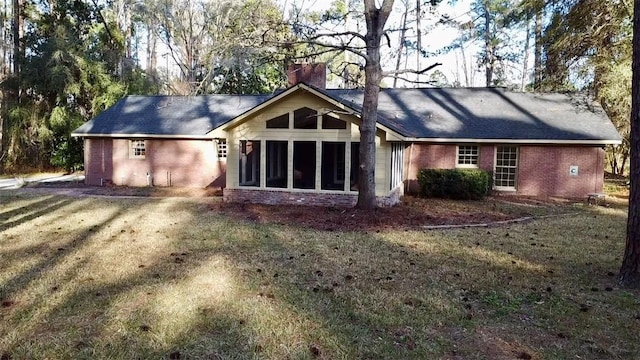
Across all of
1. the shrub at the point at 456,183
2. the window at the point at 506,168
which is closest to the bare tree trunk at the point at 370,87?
the shrub at the point at 456,183

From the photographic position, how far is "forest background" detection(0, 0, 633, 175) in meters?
13.6

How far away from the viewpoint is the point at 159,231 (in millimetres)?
8844

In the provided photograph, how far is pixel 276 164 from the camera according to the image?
1421cm

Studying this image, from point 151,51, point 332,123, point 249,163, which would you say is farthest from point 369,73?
point 151,51

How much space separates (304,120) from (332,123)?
83 cm

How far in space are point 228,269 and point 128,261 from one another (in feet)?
5.13

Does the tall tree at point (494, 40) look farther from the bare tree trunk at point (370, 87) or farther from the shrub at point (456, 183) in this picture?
the bare tree trunk at point (370, 87)

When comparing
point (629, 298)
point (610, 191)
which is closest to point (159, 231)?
point (629, 298)

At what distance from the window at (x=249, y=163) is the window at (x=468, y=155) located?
306 inches

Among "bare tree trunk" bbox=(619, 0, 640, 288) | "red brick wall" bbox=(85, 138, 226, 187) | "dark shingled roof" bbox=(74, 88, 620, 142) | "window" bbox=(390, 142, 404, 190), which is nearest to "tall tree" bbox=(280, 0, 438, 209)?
"window" bbox=(390, 142, 404, 190)

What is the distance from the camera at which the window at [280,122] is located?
1304 cm

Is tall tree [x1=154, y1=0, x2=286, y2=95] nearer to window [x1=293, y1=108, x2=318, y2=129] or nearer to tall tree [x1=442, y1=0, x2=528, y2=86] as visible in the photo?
window [x1=293, y1=108, x2=318, y2=129]

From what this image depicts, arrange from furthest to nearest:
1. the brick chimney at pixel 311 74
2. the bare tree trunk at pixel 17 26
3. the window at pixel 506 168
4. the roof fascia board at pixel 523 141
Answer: the bare tree trunk at pixel 17 26 < the window at pixel 506 168 < the brick chimney at pixel 311 74 < the roof fascia board at pixel 523 141

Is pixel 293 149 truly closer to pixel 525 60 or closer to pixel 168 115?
pixel 168 115
